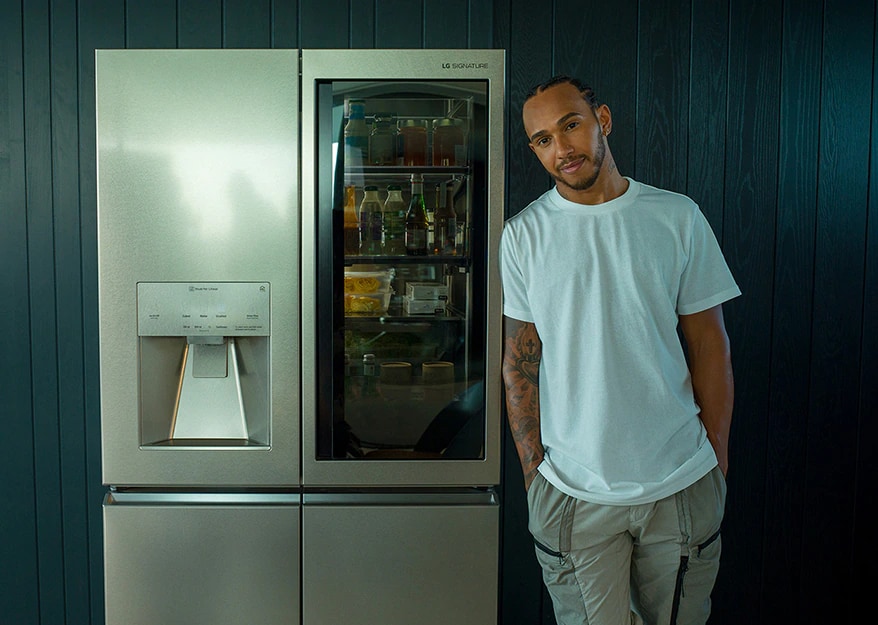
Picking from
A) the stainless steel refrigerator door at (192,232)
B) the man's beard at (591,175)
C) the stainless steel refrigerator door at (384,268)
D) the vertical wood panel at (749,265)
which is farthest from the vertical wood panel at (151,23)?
the vertical wood panel at (749,265)

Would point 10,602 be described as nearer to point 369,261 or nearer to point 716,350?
point 369,261

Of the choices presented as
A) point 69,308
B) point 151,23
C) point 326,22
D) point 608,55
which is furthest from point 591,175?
point 69,308

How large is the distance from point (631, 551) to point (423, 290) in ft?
2.82

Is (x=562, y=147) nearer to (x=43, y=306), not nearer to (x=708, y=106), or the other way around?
(x=708, y=106)

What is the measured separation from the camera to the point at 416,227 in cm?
215

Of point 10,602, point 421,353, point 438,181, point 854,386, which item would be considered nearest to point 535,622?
point 421,353

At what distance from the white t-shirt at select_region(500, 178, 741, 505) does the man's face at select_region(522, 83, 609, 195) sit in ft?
0.24

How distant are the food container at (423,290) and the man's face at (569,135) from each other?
0.44 meters

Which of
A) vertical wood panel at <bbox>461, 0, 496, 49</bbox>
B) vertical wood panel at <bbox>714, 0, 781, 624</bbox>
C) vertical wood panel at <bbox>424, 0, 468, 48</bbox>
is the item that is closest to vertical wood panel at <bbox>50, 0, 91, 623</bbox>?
vertical wood panel at <bbox>424, 0, 468, 48</bbox>

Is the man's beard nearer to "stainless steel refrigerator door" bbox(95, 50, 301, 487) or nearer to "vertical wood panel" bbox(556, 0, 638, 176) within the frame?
"vertical wood panel" bbox(556, 0, 638, 176)

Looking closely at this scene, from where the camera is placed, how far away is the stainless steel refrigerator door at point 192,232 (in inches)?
80.8

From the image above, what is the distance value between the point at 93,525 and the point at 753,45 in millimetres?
2572

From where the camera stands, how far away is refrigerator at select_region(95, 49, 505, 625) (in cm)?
206

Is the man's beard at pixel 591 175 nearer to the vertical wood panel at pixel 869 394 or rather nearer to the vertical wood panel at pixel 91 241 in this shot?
the vertical wood panel at pixel 869 394
